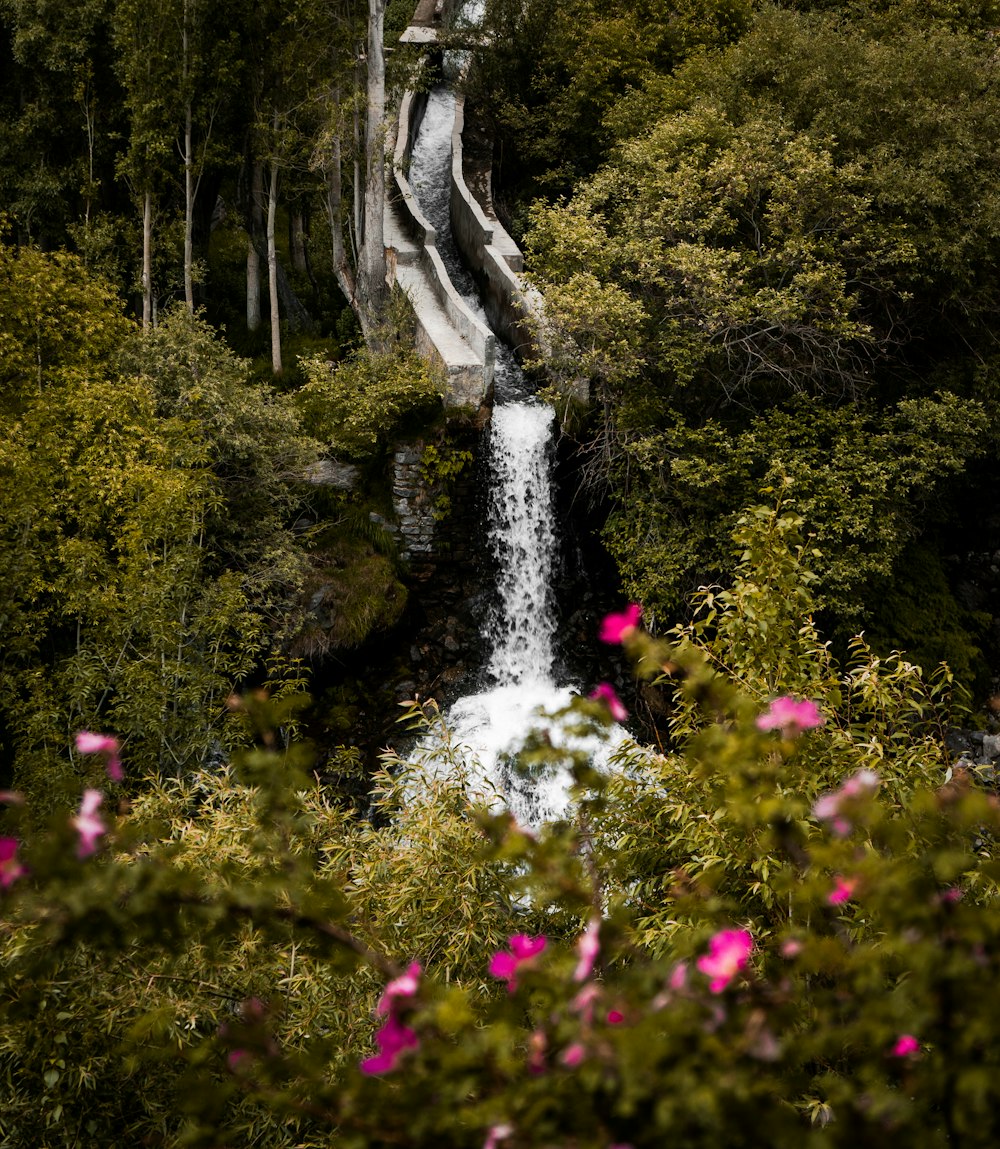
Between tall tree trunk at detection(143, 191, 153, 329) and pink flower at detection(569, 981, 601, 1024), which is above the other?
pink flower at detection(569, 981, 601, 1024)

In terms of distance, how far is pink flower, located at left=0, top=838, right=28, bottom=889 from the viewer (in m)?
1.98

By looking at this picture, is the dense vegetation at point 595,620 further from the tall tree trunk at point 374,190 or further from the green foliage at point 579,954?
the tall tree trunk at point 374,190

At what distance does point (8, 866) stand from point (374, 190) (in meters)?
14.4

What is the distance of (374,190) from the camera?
48.0 ft

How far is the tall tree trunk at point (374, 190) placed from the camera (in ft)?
45.8

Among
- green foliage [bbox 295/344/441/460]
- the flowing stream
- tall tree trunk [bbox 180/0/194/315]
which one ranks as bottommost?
the flowing stream

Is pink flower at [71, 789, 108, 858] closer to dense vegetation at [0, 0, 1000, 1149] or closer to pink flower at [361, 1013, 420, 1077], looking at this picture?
dense vegetation at [0, 0, 1000, 1149]

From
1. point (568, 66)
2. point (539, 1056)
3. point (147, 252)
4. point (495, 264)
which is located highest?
point (568, 66)

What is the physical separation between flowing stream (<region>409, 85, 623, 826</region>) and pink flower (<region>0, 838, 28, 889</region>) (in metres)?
9.22

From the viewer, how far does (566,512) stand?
13.6m

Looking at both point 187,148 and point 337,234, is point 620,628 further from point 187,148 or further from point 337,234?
point 337,234

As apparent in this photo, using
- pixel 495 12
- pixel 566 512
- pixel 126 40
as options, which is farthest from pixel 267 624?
pixel 495 12

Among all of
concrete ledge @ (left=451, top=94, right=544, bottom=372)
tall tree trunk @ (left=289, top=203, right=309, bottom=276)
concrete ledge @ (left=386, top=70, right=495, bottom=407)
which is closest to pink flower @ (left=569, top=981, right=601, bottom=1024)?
concrete ledge @ (left=451, top=94, right=544, bottom=372)

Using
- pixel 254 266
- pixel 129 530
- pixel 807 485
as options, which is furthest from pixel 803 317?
pixel 254 266
